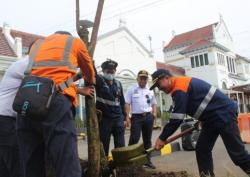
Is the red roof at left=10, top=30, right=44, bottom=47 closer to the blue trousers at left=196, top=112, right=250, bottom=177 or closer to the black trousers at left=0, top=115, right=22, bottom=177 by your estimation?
the black trousers at left=0, top=115, right=22, bottom=177

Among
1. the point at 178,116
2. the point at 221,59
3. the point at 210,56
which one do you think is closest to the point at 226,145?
the point at 178,116

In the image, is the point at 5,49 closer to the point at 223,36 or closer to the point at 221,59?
the point at 221,59

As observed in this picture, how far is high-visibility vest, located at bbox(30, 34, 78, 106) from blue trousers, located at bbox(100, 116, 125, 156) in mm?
2315

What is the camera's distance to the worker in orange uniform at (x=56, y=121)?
9.04 ft

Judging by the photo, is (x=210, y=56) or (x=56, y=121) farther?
(x=210, y=56)

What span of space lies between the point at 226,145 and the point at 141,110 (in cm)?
233

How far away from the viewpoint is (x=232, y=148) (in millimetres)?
4117

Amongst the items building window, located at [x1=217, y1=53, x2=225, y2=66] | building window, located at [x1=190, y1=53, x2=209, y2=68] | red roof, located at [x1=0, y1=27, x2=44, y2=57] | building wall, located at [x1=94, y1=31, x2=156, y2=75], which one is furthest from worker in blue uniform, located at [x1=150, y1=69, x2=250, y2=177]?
building window, located at [x1=217, y1=53, x2=225, y2=66]

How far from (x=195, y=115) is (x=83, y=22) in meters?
1.80

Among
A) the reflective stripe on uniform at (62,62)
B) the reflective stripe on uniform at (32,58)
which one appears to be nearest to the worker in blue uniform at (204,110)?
the reflective stripe on uniform at (62,62)

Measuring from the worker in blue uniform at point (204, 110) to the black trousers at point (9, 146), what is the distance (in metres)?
1.61

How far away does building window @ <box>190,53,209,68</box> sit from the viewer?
3862 cm

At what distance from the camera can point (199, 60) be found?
39031 mm

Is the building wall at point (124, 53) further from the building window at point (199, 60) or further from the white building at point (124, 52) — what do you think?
the building window at point (199, 60)
